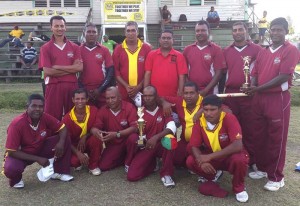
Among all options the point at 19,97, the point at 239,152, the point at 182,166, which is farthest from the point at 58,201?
the point at 19,97

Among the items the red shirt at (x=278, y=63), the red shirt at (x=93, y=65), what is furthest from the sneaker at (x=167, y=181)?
the red shirt at (x=93, y=65)

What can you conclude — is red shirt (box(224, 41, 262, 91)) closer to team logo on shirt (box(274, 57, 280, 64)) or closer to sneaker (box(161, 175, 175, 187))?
team logo on shirt (box(274, 57, 280, 64))

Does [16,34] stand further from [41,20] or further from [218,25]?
[218,25]

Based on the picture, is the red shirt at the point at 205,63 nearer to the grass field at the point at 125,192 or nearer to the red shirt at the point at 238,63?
the red shirt at the point at 238,63

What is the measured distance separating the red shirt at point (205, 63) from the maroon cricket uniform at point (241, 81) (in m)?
0.15

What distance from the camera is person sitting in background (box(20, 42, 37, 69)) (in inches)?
583

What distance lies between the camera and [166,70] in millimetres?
5211

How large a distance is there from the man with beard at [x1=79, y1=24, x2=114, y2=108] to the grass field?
Answer: 4.28 feet

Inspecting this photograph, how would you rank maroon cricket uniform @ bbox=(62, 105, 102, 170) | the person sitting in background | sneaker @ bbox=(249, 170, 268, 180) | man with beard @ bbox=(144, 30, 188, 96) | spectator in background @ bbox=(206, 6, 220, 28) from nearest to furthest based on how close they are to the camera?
sneaker @ bbox=(249, 170, 268, 180) < maroon cricket uniform @ bbox=(62, 105, 102, 170) < man with beard @ bbox=(144, 30, 188, 96) < the person sitting in background < spectator in background @ bbox=(206, 6, 220, 28)

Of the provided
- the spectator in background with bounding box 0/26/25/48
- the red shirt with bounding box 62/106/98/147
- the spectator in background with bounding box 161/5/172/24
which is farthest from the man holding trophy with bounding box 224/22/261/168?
the spectator in background with bounding box 0/26/25/48

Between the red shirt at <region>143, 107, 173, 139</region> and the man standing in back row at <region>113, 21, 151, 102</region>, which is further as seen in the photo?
the man standing in back row at <region>113, 21, 151, 102</region>

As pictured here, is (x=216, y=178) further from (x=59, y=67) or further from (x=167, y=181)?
(x=59, y=67)

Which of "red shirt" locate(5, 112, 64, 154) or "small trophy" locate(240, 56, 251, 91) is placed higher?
"small trophy" locate(240, 56, 251, 91)

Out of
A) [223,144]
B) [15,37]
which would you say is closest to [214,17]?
[15,37]
